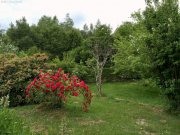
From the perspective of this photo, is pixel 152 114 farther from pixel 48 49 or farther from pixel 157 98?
pixel 48 49

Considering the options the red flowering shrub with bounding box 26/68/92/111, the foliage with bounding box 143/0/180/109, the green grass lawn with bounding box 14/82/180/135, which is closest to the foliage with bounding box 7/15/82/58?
the foliage with bounding box 143/0/180/109

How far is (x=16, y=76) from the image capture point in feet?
40.0

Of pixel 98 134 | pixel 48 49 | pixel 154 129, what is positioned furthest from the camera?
pixel 48 49

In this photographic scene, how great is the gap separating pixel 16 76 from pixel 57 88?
3311mm

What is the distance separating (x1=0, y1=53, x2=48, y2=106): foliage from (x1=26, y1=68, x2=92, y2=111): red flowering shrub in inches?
79.4

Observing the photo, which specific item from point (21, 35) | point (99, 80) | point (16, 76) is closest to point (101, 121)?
point (16, 76)

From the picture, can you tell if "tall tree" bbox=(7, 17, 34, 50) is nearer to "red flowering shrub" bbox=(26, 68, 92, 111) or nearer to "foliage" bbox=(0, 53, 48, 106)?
"foliage" bbox=(0, 53, 48, 106)

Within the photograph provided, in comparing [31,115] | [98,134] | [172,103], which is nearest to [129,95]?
[172,103]

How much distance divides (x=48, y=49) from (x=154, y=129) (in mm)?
28904

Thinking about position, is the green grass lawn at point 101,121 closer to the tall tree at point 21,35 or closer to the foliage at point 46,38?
the foliage at point 46,38

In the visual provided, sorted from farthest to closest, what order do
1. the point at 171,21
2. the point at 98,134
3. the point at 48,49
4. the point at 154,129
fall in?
1. the point at 48,49
2. the point at 171,21
3. the point at 154,129
4. the point at 98,134

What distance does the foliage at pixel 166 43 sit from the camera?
10.4m

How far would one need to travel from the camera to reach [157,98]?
1552 centimetres

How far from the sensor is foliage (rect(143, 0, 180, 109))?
10383 mm
